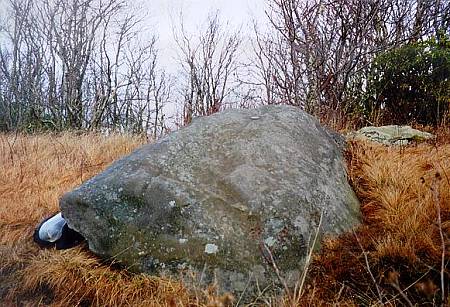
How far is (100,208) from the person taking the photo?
217cm

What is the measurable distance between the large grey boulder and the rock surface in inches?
52.8

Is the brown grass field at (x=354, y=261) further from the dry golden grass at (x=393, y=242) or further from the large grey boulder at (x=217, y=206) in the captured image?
the large grey boulder at (x=217, y=206)

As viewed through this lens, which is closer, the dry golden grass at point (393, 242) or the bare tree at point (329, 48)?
the dry golden grass at point (393, 242)

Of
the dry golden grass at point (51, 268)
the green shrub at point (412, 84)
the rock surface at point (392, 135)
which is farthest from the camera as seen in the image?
the green shrub at point (412, 84)

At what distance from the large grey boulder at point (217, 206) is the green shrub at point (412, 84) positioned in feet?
9.39

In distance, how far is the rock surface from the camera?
373 cm

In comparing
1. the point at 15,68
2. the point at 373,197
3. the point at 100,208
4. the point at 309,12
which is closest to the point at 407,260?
the point at 373,197

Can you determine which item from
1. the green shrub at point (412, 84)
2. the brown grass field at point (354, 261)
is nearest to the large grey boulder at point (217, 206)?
the brown grass field at point (354, 261)

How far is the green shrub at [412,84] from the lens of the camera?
473cm

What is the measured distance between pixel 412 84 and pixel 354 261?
12.2 feet

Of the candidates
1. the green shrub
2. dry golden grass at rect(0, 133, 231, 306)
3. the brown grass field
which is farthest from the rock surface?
dry golden grass at rect(0, 133, 231, 306)

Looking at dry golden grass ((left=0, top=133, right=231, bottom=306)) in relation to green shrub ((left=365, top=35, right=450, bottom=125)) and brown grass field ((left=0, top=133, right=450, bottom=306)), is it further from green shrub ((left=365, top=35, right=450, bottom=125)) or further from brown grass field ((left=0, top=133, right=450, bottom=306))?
green shrub ((left=365, top=35, right=450, bottom=125))

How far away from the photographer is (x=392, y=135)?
12.8 ft

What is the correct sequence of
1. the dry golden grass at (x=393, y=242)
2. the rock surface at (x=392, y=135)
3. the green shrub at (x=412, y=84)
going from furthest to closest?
the green shrub at (x=412, y=84) → the rock surface at (x=392, y=135) → the dry golden grass at (x=393, y=242)
